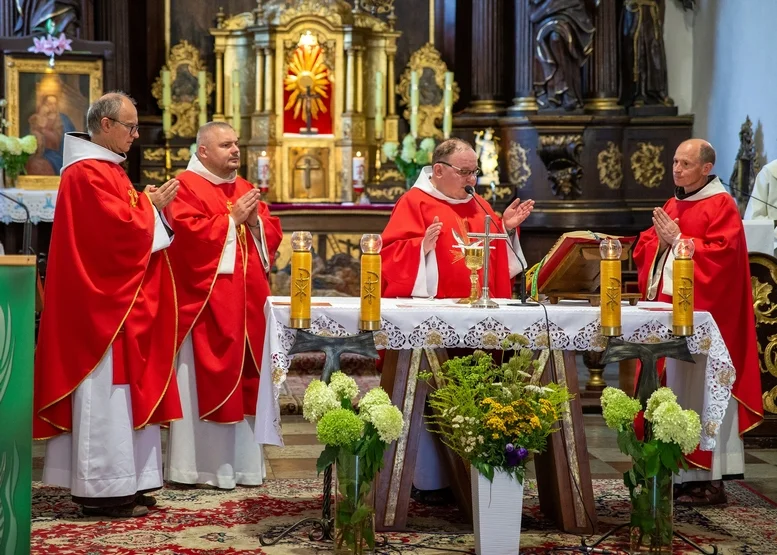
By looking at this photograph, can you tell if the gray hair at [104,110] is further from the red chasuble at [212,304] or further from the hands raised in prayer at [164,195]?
the red chasuble at [212,304]

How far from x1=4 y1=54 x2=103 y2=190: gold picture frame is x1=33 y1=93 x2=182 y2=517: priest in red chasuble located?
5187mm

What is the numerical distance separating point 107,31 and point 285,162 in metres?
2.02

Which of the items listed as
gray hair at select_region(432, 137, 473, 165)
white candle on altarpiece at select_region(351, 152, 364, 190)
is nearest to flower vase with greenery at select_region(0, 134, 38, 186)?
white candle on altarpiece at select_region(351, 152, 364, 190)

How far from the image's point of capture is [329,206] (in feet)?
35.8

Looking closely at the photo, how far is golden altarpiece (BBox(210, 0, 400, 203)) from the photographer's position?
11.3 meters

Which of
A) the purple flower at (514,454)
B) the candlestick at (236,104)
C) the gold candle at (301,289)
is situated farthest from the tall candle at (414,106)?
the purple flower at (514,454)

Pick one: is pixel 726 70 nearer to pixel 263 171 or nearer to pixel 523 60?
pixel 523 60

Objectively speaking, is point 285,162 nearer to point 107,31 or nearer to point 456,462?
point 107,31

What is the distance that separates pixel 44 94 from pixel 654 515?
740 cm

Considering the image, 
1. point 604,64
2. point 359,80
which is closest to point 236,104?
point 359,80

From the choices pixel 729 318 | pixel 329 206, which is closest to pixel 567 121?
pixel 329 206

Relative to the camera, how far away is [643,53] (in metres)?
11.5

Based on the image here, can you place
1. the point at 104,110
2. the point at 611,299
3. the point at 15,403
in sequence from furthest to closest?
the point at 104,110 < the point at 611,299 < the point at 15,403

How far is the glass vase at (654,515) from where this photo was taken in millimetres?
4648
